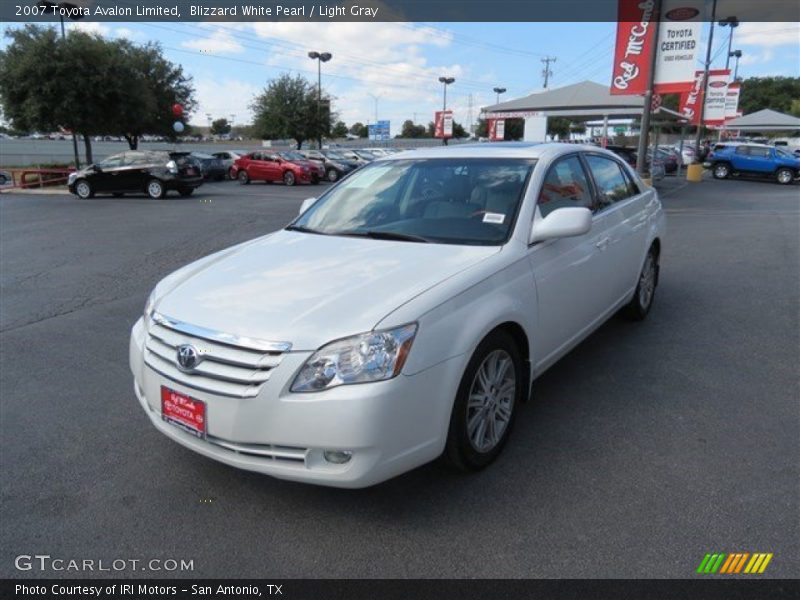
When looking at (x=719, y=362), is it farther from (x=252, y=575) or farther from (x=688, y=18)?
(x=688, y=18)

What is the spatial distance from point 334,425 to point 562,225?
5.75 ft

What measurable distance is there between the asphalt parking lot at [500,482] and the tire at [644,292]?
12cm

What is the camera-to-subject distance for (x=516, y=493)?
2.97m

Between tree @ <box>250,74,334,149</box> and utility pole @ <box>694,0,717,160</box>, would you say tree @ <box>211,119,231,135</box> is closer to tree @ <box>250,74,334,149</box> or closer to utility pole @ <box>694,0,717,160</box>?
tree @ <box>250,74,334,149</box>

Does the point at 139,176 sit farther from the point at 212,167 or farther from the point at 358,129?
the point at 358,129

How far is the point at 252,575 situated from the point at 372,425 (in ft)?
2.60

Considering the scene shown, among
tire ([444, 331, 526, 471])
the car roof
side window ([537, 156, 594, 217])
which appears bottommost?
tire ([444, 331, 526, 471])

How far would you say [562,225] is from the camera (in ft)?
11.0

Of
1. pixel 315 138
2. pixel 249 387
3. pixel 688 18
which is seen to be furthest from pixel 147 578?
pixel 315 138

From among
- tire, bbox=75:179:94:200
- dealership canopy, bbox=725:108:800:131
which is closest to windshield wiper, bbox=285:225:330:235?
tire, bbox=75:179:94:200

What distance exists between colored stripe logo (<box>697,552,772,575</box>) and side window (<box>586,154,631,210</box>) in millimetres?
2644

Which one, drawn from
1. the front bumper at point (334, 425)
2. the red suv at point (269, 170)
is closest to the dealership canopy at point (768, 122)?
the red suv at point (269, 170)

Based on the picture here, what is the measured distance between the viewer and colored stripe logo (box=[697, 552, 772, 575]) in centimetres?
244

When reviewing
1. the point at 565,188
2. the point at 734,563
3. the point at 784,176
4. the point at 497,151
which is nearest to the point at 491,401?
the point at 734,563
